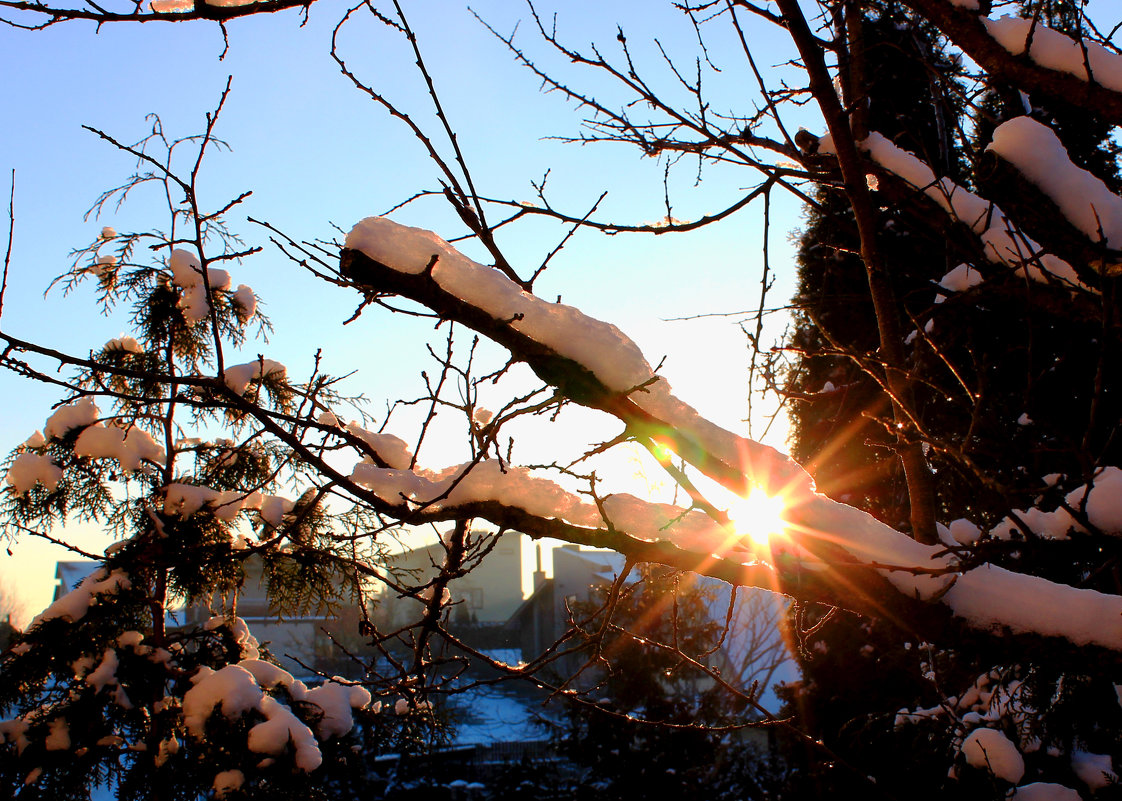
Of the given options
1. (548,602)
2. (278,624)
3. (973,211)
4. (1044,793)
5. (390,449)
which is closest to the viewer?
(390,449)

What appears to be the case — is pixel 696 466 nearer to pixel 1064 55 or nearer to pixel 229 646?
pixel 1064 55

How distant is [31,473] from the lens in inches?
188

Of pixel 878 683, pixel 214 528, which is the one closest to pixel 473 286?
pixel 214 528

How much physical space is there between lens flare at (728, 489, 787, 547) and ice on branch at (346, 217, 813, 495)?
0.12 ft

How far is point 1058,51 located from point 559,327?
2037mm

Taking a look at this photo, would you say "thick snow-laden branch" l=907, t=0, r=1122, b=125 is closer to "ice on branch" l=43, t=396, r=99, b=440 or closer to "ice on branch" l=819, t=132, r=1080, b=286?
"ice on branch" l=819, t=132, r=1080, b=286

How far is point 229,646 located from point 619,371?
16.1ft

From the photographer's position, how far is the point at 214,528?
192 inches

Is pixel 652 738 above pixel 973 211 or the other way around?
the other way around

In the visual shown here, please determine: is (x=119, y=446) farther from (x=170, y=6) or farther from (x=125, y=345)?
(x=170, y=6)

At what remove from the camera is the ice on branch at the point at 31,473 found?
4.77 meters

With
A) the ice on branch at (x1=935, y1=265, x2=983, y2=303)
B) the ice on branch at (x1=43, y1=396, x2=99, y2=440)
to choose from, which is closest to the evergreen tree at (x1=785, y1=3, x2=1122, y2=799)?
the ice on branch at (x1=935, y1=265, x2=983, y2=303)

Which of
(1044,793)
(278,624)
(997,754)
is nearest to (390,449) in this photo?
(997,754)

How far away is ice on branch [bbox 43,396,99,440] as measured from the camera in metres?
4.86
